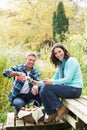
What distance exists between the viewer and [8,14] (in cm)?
2980

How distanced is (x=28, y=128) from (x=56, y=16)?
19.6 m

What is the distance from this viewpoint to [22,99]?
5953 millimetres

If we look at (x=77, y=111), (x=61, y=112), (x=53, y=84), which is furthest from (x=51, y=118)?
(x=77, y=111)

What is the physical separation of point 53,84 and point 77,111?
0.82 meters

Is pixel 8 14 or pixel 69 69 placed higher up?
pixel 8 14

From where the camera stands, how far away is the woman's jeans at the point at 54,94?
5262mm

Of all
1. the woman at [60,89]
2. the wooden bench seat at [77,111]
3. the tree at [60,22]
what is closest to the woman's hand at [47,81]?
the woman at [60,89]

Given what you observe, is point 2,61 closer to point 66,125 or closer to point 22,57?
point 22,57

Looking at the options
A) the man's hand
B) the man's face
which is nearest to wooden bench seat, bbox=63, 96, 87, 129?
the man's hand

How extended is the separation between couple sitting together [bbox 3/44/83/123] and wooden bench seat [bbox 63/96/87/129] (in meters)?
0.12

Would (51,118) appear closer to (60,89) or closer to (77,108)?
(60,89)

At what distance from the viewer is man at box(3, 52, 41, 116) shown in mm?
5789

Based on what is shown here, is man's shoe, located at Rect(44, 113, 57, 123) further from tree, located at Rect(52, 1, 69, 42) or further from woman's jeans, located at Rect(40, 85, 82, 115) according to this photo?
tree, located at Rect(52, 1, 69, 42)

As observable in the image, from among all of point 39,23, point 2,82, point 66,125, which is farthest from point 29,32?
point 66,125
